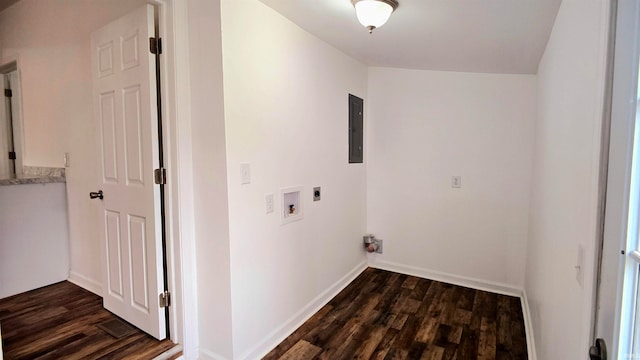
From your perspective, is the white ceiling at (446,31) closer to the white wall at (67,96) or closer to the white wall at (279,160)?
the white wall at (279,160)

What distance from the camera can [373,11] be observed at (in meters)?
1.68

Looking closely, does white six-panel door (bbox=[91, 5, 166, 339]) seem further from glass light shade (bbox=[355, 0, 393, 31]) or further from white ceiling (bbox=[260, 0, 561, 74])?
glass light shade (bbox=[355, 0, 393, 31])

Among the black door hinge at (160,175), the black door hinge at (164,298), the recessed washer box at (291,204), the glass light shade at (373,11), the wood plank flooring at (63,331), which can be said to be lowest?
the wood plank flooring at (63,331)

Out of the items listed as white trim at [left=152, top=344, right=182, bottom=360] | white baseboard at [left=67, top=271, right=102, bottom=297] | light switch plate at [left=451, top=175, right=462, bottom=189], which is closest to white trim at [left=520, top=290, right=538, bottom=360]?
light switch plate at [left=451, top=175, right=462, bottom=189]

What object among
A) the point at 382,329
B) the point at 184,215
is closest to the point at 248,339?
the point at 184,215

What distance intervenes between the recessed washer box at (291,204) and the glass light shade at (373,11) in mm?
1220

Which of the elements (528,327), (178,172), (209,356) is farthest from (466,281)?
(178,172)

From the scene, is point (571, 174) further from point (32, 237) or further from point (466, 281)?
point (32, 237)

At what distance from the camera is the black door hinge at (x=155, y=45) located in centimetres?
186

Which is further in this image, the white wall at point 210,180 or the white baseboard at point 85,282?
the white baseboard at point 85,282

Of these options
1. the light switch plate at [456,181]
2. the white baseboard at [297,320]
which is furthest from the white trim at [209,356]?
the light switch plate at [456,181]

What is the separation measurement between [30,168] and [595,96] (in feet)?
14.4

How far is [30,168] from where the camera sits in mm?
3162

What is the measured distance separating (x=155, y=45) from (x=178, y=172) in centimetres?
78
